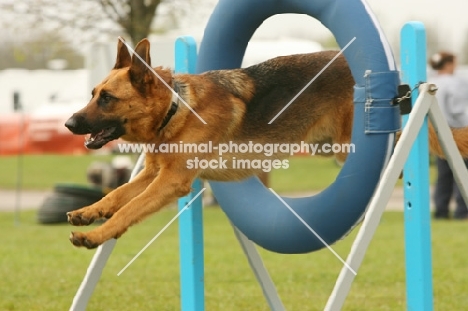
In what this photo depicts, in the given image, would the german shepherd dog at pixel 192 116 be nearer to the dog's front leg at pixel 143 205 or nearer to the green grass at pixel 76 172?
the dog's front leg at pixel 143 205

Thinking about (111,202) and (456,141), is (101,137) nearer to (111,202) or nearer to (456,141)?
(111,202)

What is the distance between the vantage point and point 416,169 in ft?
15.5

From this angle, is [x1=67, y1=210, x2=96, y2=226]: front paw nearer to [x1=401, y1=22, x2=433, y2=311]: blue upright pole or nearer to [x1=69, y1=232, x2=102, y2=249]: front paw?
[x1=69, y1=232, x2=102, y2=249]: front paw

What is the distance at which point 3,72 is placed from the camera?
3438 centimetres

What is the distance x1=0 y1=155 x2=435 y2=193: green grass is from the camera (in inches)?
810

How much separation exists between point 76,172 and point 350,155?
19913 millimetres

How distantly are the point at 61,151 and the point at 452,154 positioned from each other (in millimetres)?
26019

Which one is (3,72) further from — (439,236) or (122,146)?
(122,146)

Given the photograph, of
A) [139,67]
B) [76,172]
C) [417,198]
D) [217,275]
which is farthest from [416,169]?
[76,172]

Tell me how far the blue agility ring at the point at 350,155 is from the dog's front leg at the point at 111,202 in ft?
2.49

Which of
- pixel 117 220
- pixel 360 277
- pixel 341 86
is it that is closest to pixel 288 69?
pixel 341 86

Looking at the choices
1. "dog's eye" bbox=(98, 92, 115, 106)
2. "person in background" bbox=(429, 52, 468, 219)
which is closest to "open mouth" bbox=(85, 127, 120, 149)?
"dog's eye" bbox=(98, 92, 115, 106)

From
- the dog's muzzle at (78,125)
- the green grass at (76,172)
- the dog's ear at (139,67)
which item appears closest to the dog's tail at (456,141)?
the dog's ear at (139,67)

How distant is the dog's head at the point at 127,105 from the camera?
4.80m
